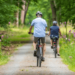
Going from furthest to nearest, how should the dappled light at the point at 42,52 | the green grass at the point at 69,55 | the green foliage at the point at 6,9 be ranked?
the green foliage at the point at 6,9 < the green grass at the point at 69,55 < the dappled light at the point at 42,52

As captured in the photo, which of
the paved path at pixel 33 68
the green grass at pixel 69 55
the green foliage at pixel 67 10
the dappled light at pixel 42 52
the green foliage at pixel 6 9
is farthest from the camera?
the green foliage at pixel 67 10

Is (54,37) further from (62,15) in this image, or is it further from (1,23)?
(62,15)

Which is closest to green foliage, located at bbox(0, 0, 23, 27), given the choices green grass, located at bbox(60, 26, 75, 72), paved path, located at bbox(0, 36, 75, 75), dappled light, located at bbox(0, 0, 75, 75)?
dappled light, located at bbox(0, 0, 75, 75)

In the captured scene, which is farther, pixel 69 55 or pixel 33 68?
pixel 69 55

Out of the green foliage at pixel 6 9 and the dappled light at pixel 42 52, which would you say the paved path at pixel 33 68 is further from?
the green foliage at pixel 6 9

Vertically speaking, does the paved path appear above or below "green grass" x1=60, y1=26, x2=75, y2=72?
below

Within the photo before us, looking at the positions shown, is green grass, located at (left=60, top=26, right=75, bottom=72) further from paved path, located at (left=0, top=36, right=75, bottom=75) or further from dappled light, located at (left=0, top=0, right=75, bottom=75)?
paved path, located at (left=0, top=36, right=75, bottom=75)

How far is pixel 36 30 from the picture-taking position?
29.0 ft

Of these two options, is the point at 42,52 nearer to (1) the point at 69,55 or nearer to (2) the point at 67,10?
(1) the point at 69,55

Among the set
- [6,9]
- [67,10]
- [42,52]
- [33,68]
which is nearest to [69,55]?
[42,52]

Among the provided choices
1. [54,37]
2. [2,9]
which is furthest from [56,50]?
[2,9]

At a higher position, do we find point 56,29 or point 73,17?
point 73,17

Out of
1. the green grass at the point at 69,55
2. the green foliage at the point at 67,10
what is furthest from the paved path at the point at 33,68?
the green foliage at the point at 67,10

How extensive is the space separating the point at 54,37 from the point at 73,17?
8.27 meters
